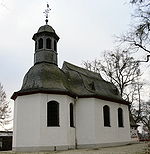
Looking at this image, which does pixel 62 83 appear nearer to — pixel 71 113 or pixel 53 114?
pixel 71 113

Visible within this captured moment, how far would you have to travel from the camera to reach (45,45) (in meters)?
24.2

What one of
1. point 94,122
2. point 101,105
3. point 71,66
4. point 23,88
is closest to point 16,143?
point 23,88

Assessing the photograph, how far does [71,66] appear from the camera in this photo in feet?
89.6

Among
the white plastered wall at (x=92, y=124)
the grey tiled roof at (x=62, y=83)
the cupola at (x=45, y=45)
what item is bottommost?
the white plastered wall at (x=92, y=124)

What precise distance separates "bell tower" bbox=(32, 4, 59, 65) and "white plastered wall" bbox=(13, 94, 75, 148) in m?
4.22

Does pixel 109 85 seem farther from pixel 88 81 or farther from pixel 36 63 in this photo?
pixel 36 63

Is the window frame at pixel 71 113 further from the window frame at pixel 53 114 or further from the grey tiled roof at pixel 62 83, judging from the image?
the window frame at pixel 53 114

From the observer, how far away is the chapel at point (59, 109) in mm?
20266

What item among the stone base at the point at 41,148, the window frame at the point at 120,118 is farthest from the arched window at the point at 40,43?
the window frame at the point at 120,118

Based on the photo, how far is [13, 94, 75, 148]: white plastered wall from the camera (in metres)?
20.0

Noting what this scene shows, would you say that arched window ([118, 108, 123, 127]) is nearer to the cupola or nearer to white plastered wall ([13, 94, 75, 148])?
white plastered wall ([13, 94, 75, 148])

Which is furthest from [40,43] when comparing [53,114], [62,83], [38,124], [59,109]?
[38,124]

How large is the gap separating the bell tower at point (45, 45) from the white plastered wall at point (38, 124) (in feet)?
13.8

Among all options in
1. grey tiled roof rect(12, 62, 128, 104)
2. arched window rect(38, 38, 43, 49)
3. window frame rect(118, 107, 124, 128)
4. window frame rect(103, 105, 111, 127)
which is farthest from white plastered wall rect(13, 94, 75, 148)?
window frame rect(118, 107, 124, 128)
